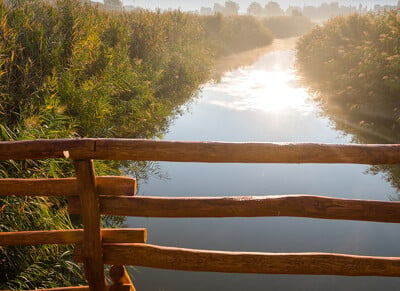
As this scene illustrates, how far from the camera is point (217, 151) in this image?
7.25 feet

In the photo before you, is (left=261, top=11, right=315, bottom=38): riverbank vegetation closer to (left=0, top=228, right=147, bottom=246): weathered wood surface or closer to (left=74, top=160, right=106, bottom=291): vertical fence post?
(left=0, top=228, right=147, bottom=246): weathered wood surface

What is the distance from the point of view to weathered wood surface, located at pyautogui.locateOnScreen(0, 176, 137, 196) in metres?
2.40

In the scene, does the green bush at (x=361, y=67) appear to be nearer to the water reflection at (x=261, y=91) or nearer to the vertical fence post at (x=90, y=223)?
the water reflection at (x=261, y=91)

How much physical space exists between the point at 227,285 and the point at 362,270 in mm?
2000

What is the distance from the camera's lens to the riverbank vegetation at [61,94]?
385 centimetres

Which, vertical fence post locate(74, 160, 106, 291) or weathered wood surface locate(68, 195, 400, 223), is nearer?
vertical fence post locate(74, 160, 106, 291)

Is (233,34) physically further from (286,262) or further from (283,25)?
(286,262)

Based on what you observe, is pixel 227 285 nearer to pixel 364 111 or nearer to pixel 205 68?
pixel 364 111

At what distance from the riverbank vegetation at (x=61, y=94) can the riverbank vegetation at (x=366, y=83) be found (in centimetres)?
495

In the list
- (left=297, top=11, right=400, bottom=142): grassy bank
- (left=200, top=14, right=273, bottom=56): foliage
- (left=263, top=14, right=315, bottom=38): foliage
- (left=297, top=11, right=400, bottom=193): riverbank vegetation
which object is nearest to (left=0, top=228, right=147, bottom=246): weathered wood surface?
(left=297, top=11, right=400, bottom=193): riverbank vegetation

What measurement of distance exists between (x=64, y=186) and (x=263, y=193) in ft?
14.4

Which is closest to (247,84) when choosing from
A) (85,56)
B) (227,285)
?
(85,56)

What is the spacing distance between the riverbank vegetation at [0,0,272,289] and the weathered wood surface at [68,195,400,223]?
176 cm

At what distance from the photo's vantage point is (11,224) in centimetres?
374
